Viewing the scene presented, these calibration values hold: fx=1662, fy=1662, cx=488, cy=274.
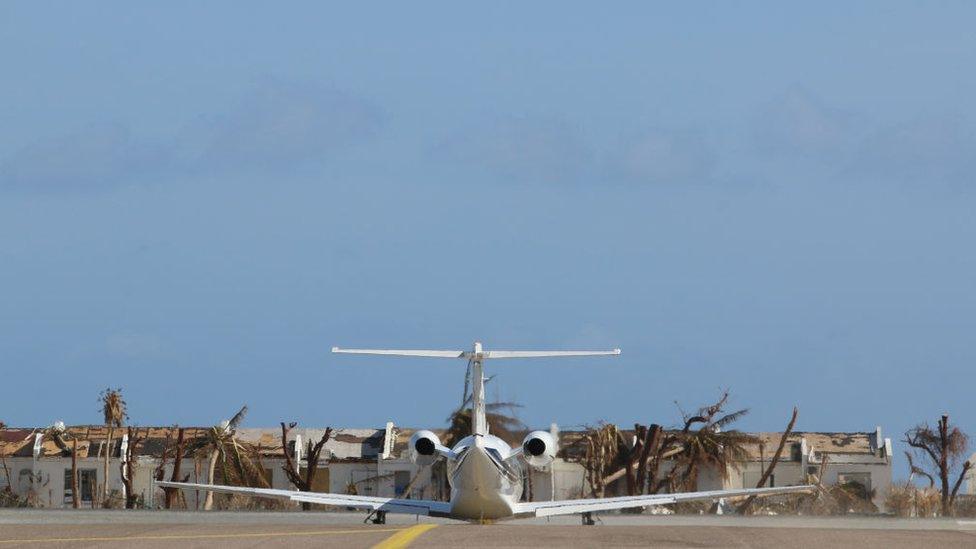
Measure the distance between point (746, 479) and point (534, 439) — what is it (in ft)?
119

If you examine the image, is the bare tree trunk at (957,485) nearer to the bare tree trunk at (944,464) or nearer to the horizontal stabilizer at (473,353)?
the bare tree trunk at (944,464)

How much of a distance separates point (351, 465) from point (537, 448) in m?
35.4

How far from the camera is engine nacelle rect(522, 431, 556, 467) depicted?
135ft

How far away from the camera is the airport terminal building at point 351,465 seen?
7344 cm

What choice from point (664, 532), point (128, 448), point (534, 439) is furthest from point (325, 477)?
point (664, 532)

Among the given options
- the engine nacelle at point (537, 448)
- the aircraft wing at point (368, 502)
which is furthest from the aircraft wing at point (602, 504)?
the aircraft wing at point (368, 502)

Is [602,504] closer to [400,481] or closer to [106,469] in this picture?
[400,481]

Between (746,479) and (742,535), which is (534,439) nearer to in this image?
(742,535)

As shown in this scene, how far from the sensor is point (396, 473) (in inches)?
2931

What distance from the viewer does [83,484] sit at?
7669cm

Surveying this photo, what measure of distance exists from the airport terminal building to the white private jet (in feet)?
92.0

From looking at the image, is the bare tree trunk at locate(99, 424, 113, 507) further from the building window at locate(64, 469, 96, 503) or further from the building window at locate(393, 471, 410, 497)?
the building window at locate(393, 471, 410, 497)

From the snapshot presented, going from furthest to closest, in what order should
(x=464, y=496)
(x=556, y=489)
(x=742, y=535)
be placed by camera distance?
(x=556, y=489) → (x=464, y=496) → (x=742, y=535)

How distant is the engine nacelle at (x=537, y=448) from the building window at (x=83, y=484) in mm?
38290
